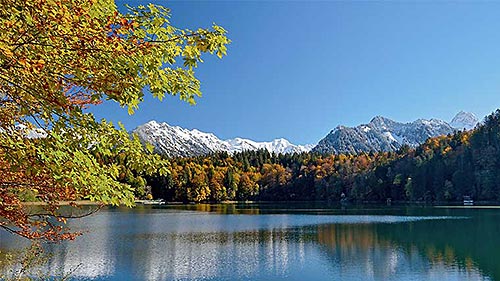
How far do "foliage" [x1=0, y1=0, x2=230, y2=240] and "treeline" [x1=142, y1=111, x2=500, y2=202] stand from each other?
79.9 m

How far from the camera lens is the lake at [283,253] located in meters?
24.3

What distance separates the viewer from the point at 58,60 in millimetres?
4266

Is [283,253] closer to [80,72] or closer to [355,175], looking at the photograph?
[80,72]

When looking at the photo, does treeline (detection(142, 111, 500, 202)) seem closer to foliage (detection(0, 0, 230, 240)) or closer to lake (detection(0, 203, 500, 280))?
lake (detection(0, 203, 500, 280))

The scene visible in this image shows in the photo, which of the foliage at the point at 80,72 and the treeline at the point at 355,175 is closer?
the foliage at the point at 80,72

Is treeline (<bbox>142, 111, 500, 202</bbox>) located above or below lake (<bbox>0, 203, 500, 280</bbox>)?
above

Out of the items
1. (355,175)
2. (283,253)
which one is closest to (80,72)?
(283,253)

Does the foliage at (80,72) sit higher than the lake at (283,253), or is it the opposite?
the foliage at (80,72)

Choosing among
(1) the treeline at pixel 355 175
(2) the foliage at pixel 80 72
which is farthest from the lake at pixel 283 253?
(1) the treeline at pixel 355 175

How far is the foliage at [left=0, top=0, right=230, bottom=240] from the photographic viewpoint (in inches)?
156

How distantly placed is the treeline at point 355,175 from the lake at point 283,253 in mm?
46732

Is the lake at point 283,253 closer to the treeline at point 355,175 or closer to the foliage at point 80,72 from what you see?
the foliage at point 80,72

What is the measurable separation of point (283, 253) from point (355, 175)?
87.5 m

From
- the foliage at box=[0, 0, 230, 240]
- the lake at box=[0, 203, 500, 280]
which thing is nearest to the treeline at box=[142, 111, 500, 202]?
the lake at box=[0, 203, 500, 280]
